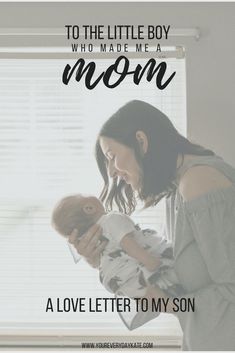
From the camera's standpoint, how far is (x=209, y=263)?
200cm

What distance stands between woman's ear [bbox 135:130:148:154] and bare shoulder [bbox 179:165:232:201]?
6.6 inches

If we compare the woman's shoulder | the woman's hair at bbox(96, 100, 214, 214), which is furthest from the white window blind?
the woman's shoulder

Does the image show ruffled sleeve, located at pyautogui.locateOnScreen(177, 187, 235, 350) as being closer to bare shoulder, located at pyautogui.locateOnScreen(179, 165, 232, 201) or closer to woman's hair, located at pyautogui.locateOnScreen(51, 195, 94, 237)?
bare shoulder, located at pyautogui.locateOnScreen(179, 165, 232, 201)

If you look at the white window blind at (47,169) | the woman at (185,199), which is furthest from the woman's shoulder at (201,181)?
the white window blind at (47,169)

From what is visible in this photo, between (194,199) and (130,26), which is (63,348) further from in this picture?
(130,26)

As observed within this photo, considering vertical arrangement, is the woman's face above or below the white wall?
below

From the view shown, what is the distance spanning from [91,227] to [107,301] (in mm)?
286

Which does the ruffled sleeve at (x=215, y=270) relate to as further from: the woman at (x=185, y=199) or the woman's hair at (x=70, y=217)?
the woman's hair at (x=70, y=217)

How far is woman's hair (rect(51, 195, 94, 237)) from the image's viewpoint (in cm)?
206

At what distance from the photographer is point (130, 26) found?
2.20m

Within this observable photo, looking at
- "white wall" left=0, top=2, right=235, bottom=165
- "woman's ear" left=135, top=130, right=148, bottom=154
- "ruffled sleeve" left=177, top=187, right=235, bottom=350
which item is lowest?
"ruffled sleeve" left=177, top=187, right=235, bottom=350

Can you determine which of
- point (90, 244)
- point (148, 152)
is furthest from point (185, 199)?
point (90, 244)

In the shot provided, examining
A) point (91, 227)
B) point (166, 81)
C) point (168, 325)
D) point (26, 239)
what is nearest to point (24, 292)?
point (26, 239)

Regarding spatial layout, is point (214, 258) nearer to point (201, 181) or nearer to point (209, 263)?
point (209, 263)
